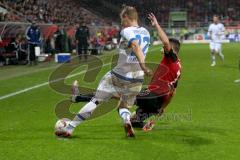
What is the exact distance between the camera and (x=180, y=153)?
7.88 meters

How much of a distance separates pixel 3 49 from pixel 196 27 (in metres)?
40.8

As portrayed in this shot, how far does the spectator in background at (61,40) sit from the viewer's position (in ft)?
113

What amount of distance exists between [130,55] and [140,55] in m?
0.43

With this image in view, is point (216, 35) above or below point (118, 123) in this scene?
above

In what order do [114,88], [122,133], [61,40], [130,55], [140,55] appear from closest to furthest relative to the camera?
[140,55]
[130,55]
[114,88]
[122,133]
[61,40]

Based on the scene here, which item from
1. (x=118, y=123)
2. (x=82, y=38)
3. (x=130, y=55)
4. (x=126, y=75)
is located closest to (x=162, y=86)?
(x=126, y=75)

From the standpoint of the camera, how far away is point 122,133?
31.2 ft

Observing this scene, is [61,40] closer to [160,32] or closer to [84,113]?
[84,113]

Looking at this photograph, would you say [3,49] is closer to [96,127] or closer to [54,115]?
[54,115]

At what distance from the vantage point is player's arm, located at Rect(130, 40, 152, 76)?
8203 millimetres

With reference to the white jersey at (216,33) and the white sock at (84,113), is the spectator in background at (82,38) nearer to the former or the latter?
the white jersey at (216,33)

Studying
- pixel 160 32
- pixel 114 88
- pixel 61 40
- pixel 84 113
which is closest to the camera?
pixel 160 32

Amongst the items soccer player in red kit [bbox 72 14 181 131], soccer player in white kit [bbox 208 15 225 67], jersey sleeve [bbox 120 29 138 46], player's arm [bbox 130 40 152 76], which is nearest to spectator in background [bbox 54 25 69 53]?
soccer player in white kit [bbox 208 15 225 67]

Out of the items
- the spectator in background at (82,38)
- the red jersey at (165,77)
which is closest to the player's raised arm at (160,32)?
the red jersey at (165,77)
